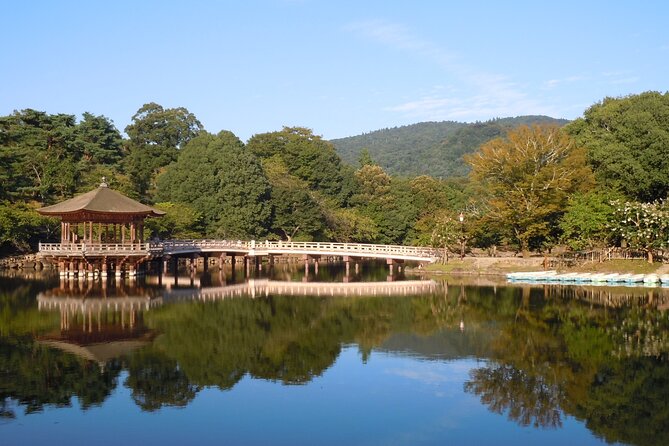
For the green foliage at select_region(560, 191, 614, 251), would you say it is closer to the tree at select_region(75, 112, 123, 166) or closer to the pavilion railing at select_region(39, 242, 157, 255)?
the pavilion railing at select_region(39, 242, 157, 255)

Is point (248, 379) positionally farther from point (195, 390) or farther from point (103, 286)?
point (103, 286)

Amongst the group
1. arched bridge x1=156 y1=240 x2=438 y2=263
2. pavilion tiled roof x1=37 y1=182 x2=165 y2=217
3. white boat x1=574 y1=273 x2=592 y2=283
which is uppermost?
pavilion tiled roof x1=37 y1=182 x2=165 y2=217

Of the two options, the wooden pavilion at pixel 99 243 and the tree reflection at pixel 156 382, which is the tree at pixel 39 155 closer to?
the wooden pavilion at pixel 99 243

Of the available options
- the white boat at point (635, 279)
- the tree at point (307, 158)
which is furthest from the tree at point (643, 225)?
the tree at point (307, 158)

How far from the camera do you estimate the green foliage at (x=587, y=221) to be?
49406mm

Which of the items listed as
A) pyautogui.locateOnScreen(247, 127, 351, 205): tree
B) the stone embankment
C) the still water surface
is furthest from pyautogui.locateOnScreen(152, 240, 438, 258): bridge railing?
pyautogui.locateOnScreen(247, 127, 351, 205): tree

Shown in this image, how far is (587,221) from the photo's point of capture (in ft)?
162

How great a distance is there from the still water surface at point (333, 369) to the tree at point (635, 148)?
48.8 feet

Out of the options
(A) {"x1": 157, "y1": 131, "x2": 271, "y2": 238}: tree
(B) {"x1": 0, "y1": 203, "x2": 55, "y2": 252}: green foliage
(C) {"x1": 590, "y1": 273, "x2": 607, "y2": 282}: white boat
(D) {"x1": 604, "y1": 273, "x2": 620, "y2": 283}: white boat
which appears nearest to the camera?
(D) {"x1": 604, "y1": 273, "x2": 620, "y2": 283}: white boat

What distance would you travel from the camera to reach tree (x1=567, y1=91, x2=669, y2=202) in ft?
170

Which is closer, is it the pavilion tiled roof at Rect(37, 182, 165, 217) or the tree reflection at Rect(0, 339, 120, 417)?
the tree reflection at Rect(0, 339, 120, 417)

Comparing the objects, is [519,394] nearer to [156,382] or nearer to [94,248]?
[156,382]

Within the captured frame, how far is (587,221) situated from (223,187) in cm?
3114

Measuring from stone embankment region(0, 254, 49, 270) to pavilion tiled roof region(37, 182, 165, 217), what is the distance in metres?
13.1
